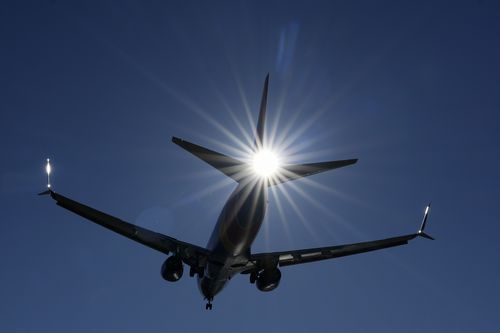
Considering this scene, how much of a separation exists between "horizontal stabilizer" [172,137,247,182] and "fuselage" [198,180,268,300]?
78cm

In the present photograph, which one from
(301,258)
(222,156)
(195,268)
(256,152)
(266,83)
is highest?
(266,83)

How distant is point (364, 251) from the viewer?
85.0 ft

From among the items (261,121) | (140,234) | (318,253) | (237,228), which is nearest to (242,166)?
(237,228)

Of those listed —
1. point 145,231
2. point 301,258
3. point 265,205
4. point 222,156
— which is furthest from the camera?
point 301,258

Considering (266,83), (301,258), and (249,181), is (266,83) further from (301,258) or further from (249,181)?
(301,258)

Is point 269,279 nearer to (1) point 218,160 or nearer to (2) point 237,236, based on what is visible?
(2) point 237,236

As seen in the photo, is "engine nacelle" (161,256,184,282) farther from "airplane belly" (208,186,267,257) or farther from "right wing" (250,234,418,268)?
"right wing" (250,234,418,268)

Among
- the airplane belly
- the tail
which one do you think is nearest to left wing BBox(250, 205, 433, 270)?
the airplane belly

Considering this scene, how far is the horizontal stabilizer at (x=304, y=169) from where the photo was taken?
17.8 meters

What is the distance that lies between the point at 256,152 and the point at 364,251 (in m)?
9.21

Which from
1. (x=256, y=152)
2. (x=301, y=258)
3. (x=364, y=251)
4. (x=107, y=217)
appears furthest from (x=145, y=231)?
(x=364, y=251)

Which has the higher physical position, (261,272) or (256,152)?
(256,152)

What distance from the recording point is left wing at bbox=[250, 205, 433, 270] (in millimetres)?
24719

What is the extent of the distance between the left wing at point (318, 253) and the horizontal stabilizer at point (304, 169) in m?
6.67
